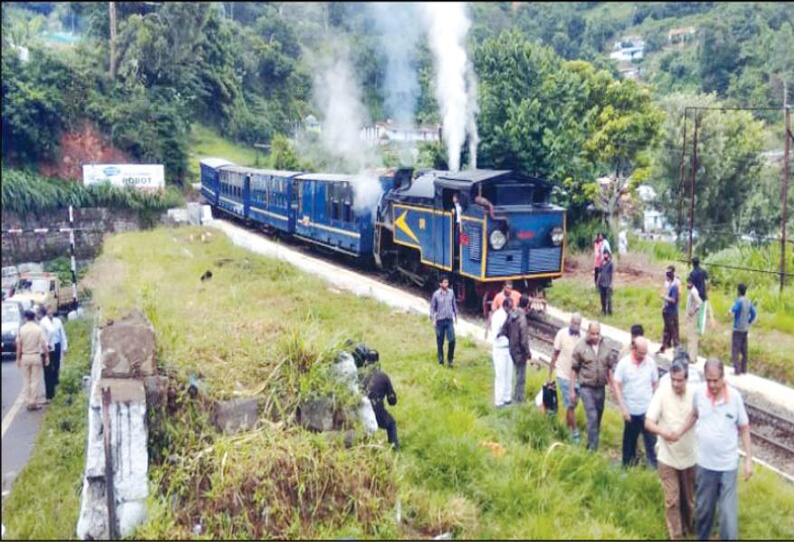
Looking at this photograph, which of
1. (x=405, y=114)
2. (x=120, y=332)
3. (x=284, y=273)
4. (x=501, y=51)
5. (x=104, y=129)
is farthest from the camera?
(x=405, y=114)

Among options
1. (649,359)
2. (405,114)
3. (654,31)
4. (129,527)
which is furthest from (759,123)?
(654,31)

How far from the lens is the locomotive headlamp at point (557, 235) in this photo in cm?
1470

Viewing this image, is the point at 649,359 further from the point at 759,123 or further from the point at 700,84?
the point at 700,84

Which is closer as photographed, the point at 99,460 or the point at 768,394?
the point at 99,460

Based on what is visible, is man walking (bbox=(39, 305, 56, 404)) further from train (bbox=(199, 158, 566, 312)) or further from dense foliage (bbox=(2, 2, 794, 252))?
train (bbox=(199, 158, 566, 312))

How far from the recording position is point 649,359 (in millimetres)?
7234

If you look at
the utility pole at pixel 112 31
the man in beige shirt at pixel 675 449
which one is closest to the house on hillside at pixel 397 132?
the utility pole at pixel 112 31

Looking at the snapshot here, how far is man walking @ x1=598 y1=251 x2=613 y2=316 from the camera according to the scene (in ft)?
49.1

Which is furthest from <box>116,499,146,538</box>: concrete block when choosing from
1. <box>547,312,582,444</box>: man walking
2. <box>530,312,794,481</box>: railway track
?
<box>530,312,794,481</box>: railway track

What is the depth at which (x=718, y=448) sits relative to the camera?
19.2 feet

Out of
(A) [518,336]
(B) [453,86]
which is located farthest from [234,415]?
(B) [453,86]

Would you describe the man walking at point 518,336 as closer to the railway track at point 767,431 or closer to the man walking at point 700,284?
the railway track at point 767,431

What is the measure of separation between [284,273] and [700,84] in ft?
68.3

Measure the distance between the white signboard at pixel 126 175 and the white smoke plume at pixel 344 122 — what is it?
201 inches
